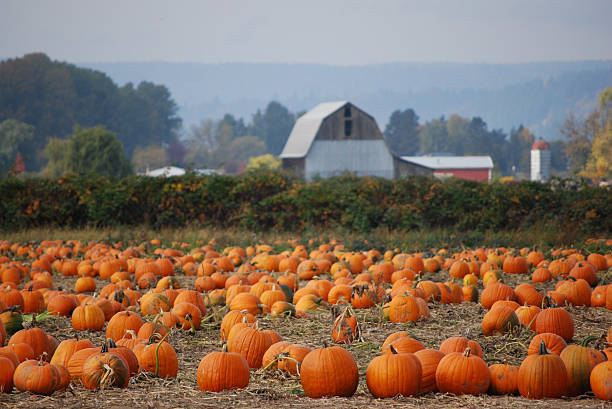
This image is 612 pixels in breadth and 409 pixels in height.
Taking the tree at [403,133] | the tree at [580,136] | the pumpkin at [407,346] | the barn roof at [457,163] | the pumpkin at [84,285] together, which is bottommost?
the pumpkin at [84,285]

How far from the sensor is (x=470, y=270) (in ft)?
27.2

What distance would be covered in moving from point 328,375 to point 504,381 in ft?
3.13

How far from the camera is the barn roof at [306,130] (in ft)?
182

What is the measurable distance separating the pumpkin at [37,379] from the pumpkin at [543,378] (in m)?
2.51

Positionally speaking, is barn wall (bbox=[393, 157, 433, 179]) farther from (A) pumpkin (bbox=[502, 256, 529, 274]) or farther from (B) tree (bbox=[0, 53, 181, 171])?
(A) pumpkin (bbox=[502, 256, 529, 274])

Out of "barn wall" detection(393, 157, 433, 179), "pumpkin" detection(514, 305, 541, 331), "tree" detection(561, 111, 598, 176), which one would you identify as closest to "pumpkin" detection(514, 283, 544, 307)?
"pumpkin" detection(514, 305, 541, 331)

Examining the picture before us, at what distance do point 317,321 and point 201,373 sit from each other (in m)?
2.09

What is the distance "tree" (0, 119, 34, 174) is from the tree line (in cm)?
11

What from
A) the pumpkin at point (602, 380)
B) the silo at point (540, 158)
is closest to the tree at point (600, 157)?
the silo at point (540, 158)

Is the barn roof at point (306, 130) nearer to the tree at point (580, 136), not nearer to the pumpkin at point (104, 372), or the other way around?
the tree at point (580, 136)

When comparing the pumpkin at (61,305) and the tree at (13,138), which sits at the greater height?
the tree at (13,138)

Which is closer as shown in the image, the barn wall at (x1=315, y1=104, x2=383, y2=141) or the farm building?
the farm building

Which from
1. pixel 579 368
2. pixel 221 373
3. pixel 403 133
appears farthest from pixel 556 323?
pixel 403 133

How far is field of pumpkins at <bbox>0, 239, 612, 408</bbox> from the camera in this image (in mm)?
3686
